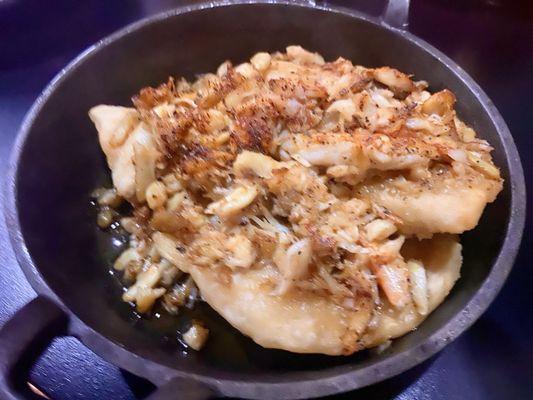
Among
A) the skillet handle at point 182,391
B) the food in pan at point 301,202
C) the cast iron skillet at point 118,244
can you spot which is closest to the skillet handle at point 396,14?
the cast iron skillet at point 118,244

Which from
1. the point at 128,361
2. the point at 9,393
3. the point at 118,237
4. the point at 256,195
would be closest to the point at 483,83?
the point at 256,195

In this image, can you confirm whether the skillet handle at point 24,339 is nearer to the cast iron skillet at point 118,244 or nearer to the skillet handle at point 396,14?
the cast iron skillet at point 118,244

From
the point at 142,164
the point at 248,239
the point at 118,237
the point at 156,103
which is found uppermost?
the point at 156,103

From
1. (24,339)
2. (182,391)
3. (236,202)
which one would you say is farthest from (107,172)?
(182,391)

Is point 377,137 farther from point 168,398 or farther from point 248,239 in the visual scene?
point 168,398

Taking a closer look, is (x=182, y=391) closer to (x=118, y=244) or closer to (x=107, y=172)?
(x=118, y=244)

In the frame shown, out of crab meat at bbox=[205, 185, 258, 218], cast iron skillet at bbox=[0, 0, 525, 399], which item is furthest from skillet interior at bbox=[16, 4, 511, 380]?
crab meat at bbox=[205, 185, 258, 218]

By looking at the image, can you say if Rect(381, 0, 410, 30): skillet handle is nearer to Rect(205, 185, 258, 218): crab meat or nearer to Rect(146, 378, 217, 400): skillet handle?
Rect(205, 185, 258, 218): crab meat
